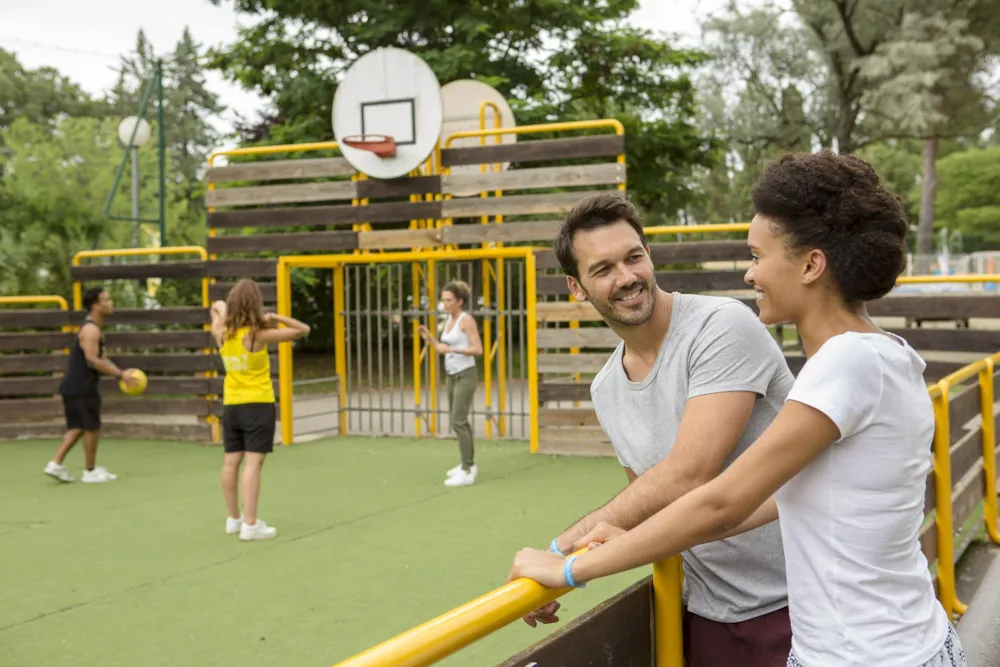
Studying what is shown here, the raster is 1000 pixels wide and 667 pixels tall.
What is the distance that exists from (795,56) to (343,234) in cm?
2841

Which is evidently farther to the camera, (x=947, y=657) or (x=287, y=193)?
(x=287, y=193)

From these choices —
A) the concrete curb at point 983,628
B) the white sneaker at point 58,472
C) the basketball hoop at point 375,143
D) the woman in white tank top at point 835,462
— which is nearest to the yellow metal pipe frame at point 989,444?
the concrete curb at point 983,628

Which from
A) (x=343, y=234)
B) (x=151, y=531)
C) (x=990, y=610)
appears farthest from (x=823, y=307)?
(x=343, y=234)

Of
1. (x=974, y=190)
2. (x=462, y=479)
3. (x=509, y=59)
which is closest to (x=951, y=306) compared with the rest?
(x=462, y=479)

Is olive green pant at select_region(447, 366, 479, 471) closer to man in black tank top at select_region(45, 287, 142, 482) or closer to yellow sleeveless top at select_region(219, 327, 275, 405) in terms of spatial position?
yellow sleeveless top at select_region(219, 327, 275, 405)

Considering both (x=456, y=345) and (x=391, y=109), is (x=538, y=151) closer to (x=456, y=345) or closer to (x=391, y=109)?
(x=391, y=109)

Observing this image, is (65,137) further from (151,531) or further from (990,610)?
(990,610)

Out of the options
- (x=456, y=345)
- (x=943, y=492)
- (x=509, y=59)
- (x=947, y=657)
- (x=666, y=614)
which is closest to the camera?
(x=947, y=657)

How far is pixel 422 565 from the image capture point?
6.52 meters

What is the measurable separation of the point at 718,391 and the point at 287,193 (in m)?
11.4

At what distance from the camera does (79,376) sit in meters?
10.2

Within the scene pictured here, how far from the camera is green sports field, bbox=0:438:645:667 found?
17.0 ft

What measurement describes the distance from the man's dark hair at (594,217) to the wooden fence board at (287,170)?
10.3m

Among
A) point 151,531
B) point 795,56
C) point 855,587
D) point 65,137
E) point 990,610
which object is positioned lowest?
point 151,531
